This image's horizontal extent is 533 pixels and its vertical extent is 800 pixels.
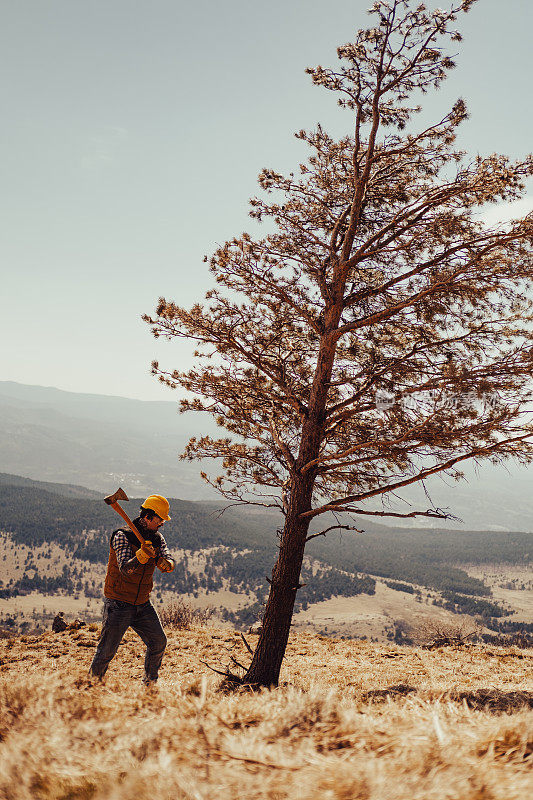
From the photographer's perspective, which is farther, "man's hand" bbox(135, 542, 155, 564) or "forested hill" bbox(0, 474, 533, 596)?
"forested hill" bbox(0, 474, 533, 596)

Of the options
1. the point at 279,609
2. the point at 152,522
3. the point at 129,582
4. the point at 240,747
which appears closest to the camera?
the point at 240,747

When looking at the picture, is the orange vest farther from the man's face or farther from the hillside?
the hillside

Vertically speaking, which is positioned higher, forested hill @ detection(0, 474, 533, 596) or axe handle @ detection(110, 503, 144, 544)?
axe handle @ detection(110, 503, 144, 544)

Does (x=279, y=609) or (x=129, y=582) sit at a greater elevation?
(x=129, y=582)

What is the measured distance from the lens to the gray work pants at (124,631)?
4699 mm

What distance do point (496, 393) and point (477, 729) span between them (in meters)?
4.58

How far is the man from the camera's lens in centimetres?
468

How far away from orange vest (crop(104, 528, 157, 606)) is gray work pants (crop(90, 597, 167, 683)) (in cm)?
8

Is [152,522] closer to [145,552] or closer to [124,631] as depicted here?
[145,552]

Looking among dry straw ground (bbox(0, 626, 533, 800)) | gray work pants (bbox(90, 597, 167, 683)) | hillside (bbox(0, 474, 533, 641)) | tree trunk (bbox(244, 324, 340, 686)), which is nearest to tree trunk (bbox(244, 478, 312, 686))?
tree trunk (bbox(244, 324, 340, 686))

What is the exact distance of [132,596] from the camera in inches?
190

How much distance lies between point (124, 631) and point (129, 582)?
0.50 m

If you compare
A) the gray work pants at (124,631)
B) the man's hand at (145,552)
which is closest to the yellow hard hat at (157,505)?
the man's hand at (145,552)

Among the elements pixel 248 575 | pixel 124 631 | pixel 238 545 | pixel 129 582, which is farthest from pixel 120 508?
pixel 238 545
